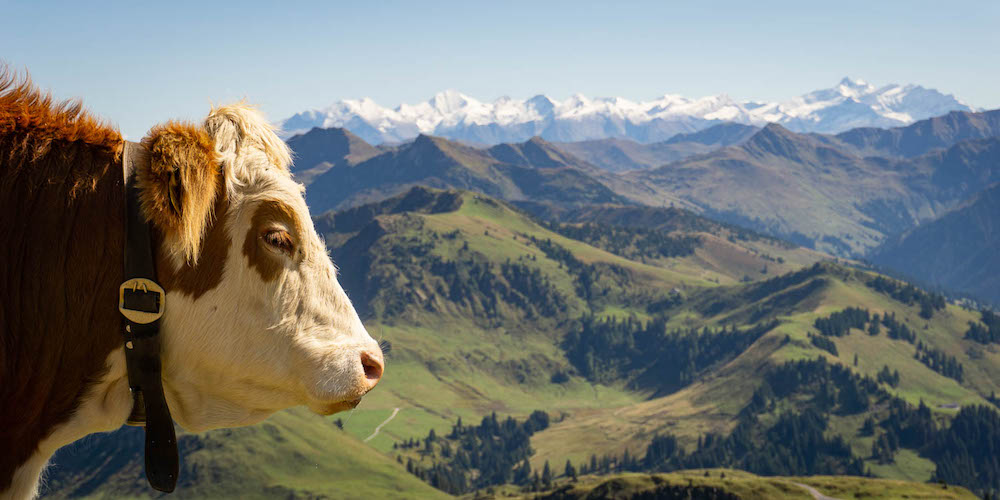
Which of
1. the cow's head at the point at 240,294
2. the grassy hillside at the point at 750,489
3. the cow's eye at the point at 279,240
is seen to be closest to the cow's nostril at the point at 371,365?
the cow's head at the point at 240,294

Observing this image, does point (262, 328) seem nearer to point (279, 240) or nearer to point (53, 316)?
point (279, 240)

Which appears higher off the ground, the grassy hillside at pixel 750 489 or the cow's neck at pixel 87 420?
the cow's neck at pixel 87 420

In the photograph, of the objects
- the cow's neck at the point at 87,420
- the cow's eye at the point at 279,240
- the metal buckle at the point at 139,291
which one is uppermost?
the cow's eye at the point at 279,240

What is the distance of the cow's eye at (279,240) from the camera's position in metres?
3.39

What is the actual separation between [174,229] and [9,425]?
1042mm

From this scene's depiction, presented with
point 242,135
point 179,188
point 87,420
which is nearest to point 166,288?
point 179,188

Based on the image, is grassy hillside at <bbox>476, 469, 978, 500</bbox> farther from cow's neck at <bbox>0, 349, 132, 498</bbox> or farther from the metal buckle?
the metal buckle

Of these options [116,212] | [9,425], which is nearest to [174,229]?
[116,212]

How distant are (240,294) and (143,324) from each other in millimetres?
405

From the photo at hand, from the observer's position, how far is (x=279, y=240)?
3404mm

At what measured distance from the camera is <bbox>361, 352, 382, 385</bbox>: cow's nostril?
3432 millimetres

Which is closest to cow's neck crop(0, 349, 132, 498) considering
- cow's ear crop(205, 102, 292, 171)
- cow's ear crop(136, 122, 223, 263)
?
cow's ear crop(136, 122, 223, 263)

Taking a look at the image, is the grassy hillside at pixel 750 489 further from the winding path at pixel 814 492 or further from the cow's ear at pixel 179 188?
the cow's ear at pixel 179 188

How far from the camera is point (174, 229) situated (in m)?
3.18
